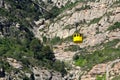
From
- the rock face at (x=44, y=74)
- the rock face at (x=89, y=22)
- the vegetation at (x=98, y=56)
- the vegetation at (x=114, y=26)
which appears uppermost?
the rock face at (x=89, y=22)

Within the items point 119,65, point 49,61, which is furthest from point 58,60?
point 119,65

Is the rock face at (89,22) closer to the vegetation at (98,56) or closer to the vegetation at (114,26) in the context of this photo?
the vegetation at (114,26)

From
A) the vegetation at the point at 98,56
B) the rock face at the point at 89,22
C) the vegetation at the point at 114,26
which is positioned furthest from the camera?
the rock face at the point at 89,22

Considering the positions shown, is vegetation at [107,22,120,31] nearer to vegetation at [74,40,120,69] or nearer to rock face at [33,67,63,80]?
vegetation at [74,40,120,69]

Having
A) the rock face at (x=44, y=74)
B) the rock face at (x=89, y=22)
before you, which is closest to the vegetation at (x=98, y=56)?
the rock face at (x=44, y=74)

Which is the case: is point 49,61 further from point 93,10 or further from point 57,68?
point 93,10

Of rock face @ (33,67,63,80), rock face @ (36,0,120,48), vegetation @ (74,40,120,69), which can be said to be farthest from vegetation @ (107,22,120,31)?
rock face @ (33,67,63,80)

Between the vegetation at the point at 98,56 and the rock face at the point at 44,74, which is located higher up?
the vegetation at the point at 98,56

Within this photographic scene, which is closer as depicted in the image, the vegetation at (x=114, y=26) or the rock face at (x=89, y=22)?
the vegetation at (x=114, y=26)

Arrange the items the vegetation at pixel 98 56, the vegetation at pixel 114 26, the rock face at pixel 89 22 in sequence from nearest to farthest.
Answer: the vegetation at pixel 98 56
the vegetation at pixel 114 26
the rock face at pixel 89 22
